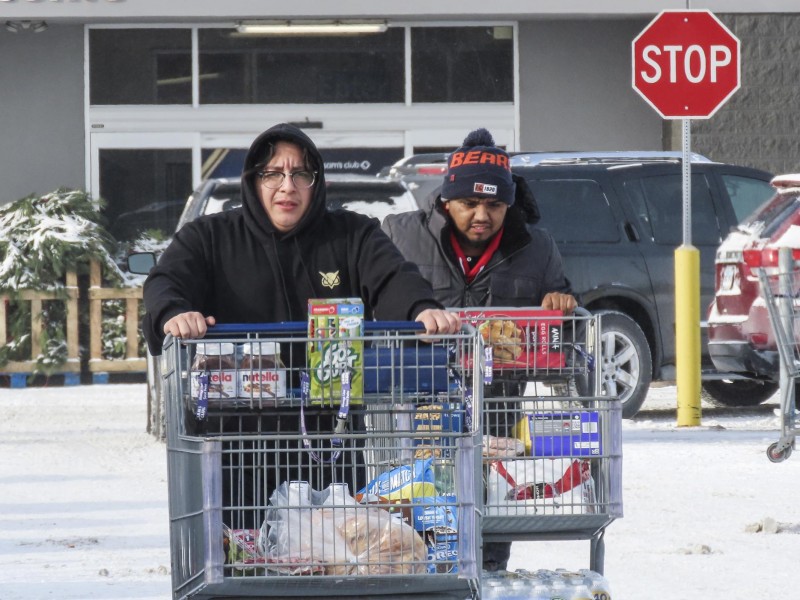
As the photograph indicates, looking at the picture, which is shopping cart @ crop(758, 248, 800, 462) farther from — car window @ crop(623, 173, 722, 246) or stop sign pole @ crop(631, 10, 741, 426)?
car window @ crop(623, 173, 722, 246)

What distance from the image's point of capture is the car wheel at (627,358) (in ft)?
42.1

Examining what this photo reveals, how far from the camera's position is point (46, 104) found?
69.6 ft

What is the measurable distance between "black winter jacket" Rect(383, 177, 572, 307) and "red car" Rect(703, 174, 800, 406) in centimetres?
559

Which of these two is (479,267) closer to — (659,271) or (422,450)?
(422,450)

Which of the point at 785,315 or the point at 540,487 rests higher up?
the point at 785,315

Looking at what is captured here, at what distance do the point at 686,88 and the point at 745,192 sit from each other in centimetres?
94

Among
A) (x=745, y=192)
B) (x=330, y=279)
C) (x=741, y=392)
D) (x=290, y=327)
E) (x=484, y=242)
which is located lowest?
(x=741, y=392)

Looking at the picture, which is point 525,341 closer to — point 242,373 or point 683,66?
point 242,373

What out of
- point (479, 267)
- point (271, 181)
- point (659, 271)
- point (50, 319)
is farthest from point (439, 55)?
point (271, 181)

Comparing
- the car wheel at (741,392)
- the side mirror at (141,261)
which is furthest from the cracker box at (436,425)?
the car wheel at (741,392)

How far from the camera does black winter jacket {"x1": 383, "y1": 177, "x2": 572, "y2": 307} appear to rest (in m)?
6.39

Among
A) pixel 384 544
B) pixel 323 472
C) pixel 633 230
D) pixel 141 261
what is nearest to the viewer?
pixel 384 544

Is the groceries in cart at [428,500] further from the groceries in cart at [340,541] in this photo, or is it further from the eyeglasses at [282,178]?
the eyeglasses at [282,178]

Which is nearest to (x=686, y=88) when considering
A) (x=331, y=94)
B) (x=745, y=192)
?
(x=745, y=192)
